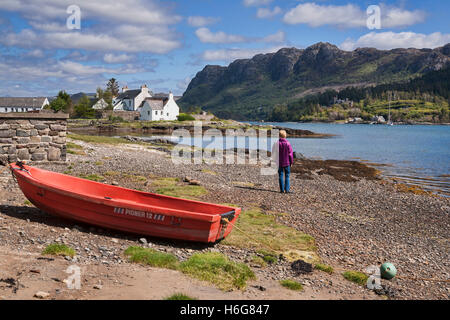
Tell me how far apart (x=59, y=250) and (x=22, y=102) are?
15821 cm

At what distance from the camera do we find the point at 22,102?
146 metres

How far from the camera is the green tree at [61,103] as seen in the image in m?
101

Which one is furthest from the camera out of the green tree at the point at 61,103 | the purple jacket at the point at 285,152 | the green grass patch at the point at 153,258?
the green tree at the point at 61,103

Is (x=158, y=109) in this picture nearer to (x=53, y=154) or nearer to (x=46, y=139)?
(x=53, y=154)

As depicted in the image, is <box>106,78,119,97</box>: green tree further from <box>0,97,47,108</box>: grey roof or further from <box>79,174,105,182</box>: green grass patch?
<box>79,174,105,182</box>: green grass patch

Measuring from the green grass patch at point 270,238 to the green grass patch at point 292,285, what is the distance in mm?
1948

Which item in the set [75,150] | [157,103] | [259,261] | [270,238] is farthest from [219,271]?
[157,103]

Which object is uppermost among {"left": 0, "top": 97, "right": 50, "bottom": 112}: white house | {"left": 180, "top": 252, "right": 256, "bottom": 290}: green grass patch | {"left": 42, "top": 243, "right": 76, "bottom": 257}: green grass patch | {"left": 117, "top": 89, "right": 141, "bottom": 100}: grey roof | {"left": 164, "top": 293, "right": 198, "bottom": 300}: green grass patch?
{"left": 117, "top": 89, "right": 141, "bottom": 100}: grey roof

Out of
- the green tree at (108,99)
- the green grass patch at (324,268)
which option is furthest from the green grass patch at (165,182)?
the green tree at (108,99)

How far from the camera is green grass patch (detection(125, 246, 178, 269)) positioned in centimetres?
888

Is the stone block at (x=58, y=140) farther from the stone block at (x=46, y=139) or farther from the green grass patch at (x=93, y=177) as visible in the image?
the green grass patch at (x=93, y=177)

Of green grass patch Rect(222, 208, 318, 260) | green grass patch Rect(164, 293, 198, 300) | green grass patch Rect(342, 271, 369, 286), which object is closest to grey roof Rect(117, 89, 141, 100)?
green grass patch Rect(222, 208, 318, 260)

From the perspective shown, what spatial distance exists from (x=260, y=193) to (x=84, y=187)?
966 centimetres

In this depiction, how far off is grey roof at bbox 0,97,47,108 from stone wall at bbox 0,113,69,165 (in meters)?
142
